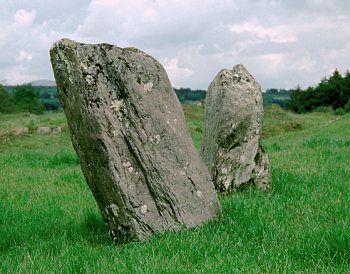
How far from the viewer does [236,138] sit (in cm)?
1060

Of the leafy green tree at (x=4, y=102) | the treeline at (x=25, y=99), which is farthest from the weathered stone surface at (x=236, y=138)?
the treeline at (x=25, y=99)

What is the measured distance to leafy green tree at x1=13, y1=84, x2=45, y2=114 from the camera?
3804 inches

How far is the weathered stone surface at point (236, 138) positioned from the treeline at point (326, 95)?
63.4 m

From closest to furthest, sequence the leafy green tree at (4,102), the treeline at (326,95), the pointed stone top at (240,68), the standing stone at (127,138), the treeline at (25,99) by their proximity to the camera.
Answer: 1. the standing stone at (127,138)
2. the pointed stone top at (240,68)
3. the treeline at (326,95)
4. the leafy green tree at (4,102)
5. the treeline at (25,99)

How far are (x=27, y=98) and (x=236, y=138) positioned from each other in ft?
313

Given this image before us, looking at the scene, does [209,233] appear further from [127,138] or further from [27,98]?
[27,98]

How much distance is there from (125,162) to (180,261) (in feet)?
5.86

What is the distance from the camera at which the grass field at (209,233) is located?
18.7ft

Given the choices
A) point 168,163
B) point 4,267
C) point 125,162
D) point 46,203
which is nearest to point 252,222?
point 168,163

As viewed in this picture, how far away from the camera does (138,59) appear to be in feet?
24.2

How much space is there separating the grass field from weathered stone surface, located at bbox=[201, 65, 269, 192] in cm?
53

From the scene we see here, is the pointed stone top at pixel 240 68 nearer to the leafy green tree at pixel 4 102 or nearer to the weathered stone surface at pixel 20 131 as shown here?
the weathered stone surface at pixel 20 131

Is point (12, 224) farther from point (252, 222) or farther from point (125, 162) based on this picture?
point (252, 222)

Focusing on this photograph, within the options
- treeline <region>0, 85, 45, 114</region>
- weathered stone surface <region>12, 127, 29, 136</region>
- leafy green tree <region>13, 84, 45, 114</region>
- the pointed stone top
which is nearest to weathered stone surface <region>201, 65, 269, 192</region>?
the pointed stone top
